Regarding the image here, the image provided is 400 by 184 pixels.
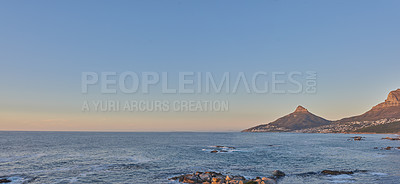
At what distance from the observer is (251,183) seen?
37094 millimetres

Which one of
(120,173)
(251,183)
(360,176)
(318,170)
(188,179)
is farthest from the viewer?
(318,170)

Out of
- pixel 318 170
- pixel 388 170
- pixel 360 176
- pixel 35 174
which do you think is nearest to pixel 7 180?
pixel 35 174

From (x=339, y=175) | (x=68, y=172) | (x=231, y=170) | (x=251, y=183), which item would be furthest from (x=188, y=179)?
(x=339, y=175)

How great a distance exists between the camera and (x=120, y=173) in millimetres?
49688

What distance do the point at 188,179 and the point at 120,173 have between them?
668 inches

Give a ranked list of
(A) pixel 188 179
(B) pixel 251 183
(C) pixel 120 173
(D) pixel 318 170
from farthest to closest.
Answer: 1. (D) pixel 318 170
2. (C) pixel 120 173
3. (A) pixel 188 179
4. (B) pixel 251 183

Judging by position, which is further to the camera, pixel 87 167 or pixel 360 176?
pixel 87 167

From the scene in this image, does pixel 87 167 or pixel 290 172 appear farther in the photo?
pixel 87 167

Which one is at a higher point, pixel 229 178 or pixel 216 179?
pixel 216 179

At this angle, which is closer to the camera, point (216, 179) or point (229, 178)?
point (216, 179)

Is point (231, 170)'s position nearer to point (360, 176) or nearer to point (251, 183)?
point (251, 183)

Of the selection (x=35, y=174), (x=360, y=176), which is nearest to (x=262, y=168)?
(x=360, y=176)

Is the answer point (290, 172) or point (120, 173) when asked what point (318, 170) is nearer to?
point (290, 172)

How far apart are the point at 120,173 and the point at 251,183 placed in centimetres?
2792
